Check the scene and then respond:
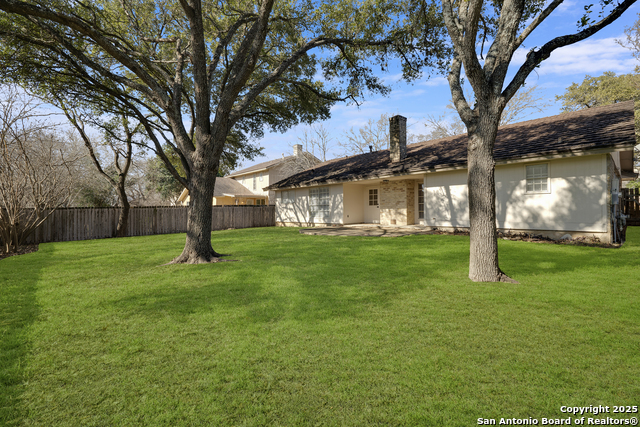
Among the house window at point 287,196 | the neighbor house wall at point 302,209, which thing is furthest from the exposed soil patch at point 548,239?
the house window at point 287,196

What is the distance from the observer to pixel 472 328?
133 inches

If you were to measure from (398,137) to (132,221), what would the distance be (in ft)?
46.6

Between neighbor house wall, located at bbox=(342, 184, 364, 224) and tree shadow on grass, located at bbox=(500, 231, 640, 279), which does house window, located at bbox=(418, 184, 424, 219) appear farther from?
tree shadow on grass, located at bbox=(500, 231, 640, 279)

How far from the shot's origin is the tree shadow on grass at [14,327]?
2.20 m

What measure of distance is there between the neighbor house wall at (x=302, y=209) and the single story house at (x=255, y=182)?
29.0 ft

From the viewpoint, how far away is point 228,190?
30641 millimetres

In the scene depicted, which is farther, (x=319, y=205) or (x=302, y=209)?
(x=302, y=209)

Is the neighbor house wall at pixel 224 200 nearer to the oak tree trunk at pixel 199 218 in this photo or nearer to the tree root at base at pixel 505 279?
the oak tree trunk at pixel 199 218

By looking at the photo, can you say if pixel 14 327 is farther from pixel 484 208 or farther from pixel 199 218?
pixel 484 208

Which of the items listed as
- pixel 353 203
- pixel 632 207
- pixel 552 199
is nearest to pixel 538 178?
pixel 552 199

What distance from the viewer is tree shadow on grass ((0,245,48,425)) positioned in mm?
2203

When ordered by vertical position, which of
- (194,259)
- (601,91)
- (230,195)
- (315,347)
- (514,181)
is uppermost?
(601,91)

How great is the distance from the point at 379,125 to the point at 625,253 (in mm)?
27687

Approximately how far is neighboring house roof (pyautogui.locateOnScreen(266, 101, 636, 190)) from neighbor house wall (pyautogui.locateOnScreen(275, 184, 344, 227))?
980 mm
